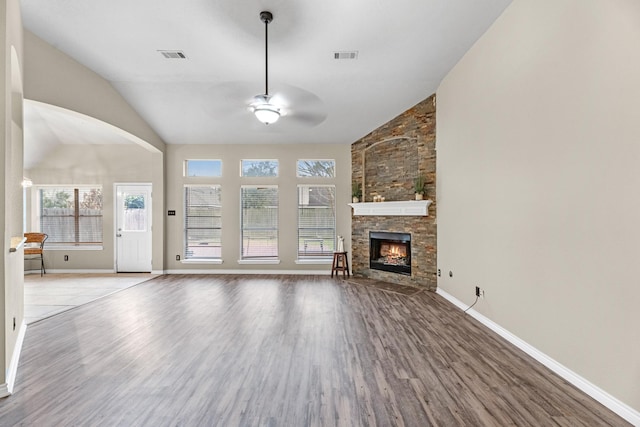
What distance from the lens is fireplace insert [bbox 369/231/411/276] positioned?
18.6 ft

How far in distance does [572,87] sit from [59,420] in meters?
4.42

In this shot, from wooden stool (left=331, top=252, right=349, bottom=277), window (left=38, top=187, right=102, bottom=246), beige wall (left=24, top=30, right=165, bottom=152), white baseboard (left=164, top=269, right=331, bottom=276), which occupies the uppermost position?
beige wall (left=24, top=30, right=165, bottom=152)

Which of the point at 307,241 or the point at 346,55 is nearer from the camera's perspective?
the point at 346,55

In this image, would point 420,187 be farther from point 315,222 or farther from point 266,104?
point 266,104

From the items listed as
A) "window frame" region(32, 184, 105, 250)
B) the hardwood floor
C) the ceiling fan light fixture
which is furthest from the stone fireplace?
"window frame" region(32, 184, 105, 250)

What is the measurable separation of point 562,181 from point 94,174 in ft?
28.1

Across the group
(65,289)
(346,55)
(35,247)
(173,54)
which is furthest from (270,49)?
(35,247)

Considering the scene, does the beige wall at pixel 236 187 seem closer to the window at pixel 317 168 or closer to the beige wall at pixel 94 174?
the window at pixel 317 168

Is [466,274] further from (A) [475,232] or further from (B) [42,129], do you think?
(B) [42,129]

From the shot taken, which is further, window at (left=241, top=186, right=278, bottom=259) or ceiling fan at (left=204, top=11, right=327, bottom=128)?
window at (left=241, top=186, right=278, bottom=259)

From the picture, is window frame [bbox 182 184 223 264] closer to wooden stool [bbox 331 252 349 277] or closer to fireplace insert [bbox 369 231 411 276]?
wooden stool [bbox 331 252 349 277]

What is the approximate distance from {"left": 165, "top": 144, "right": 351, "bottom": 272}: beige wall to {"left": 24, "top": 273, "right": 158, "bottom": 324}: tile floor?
1072 millimetres

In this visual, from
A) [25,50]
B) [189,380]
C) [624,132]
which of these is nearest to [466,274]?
[624,132]

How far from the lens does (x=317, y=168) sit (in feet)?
22.2
